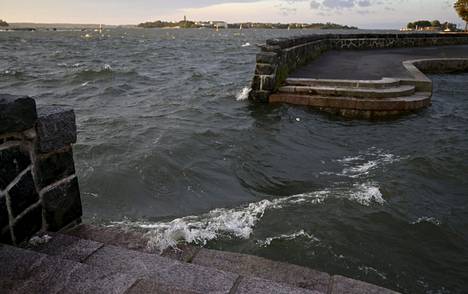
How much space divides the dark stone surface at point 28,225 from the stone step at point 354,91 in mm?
8808

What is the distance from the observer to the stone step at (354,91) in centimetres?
1016

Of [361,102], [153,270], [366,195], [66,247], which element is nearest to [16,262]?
[66,247]

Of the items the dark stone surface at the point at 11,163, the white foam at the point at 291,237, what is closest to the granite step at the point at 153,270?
the dark stone surface at the point at 11,163

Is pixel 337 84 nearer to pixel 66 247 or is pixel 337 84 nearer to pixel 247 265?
pixel 247 265

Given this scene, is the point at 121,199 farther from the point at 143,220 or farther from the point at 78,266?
the point at 78,266

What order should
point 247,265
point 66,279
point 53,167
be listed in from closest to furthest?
point 66,279
point 247,265
point 53,167

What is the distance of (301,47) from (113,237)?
42.0 feet

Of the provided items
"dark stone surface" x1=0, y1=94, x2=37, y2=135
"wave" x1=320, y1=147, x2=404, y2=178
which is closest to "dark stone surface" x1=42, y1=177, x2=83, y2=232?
"dark stone surface" x1=0, y1=94, x2=37, y2=135

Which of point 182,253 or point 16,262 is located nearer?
point 16,262

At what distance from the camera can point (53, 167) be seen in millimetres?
3080

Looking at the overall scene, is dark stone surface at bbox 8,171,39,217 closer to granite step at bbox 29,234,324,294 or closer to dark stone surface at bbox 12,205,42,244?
dark stone surface at bbox 12,205,42,244

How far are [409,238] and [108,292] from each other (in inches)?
136

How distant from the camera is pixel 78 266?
2.29 meters

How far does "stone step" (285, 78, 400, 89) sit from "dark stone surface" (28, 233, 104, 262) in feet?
30.2
